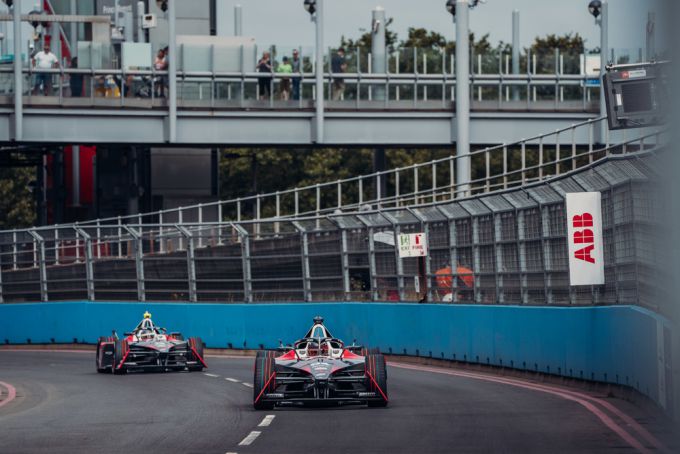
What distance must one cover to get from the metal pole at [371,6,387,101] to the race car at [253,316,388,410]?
72.6 ft

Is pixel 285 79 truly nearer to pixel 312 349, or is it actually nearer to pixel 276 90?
pixel 276 90

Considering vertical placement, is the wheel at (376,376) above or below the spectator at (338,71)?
below

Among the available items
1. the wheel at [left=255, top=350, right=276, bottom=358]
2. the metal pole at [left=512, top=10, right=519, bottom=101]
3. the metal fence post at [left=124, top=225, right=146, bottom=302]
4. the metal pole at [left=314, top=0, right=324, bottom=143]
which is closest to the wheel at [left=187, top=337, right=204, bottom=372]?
the wheel at [left=255, top=350, right=276, bottom=358]

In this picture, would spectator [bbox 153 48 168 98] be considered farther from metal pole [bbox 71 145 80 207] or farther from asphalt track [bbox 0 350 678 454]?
metal pole [bbox 71 145 80 207]

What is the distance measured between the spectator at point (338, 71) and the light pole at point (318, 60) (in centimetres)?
86

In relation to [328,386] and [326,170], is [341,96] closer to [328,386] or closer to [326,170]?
[328,386]

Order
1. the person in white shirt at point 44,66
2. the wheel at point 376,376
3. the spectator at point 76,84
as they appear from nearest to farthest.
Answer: the wheel at point 376,376 → the person in white shirt at point 44,66 → the spectator at point 76,84

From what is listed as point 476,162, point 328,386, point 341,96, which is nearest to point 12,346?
point 341,96

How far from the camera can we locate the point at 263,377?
16.5 metres

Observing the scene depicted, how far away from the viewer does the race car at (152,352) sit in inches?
977

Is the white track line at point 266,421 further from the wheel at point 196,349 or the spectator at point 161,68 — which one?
the spectator at point 161,68

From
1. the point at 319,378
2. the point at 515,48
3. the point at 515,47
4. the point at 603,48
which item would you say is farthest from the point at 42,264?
the point at 319,378

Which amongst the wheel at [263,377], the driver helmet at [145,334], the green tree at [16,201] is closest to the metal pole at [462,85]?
the driver helmet at [145,334]

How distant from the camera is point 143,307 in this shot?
35156 mm
